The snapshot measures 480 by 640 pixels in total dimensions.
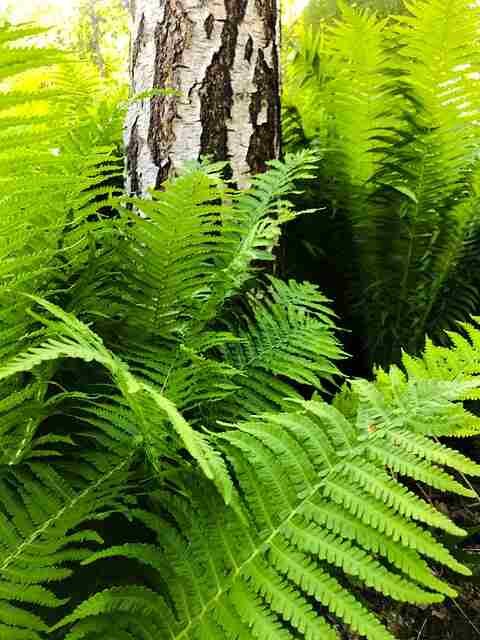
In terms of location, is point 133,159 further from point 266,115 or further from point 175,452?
→ point 175,452

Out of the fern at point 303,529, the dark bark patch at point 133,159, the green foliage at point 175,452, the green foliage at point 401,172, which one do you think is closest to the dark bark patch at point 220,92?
the dark bark patch at point 133,159

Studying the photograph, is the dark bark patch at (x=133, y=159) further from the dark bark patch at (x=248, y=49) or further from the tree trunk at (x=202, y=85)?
the dark bark patch at (x=248, y=49)

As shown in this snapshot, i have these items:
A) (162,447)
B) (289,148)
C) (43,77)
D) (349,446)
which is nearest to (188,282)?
(162,447)

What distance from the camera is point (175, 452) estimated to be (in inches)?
30.8

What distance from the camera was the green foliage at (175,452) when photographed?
2.05 feet

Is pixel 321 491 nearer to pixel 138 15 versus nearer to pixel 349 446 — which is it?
pixel 349 446

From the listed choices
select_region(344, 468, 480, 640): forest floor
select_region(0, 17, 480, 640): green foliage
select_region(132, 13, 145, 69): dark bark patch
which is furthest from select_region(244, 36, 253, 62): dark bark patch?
select_region(344, 468, 480, 640): forest floor

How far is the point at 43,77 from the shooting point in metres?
1.92

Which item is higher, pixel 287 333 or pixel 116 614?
pixel 287 333

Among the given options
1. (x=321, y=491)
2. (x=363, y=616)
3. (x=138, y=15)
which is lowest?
(x=363, y=616)

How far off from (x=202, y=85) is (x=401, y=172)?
1.82 feet

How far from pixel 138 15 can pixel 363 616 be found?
1.49 m

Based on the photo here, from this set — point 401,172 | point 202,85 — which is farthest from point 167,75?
point 401,172

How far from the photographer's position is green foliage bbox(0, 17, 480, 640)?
625mm
